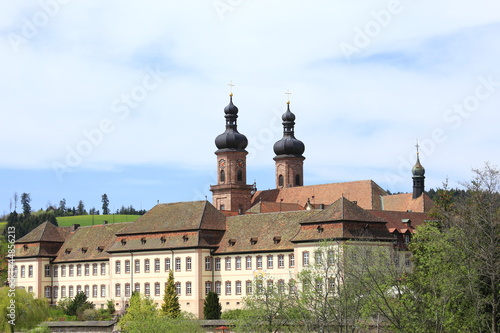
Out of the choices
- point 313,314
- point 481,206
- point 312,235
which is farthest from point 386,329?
point 312,235

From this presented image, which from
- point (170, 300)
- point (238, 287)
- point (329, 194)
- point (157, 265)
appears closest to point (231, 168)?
point (329, 194)

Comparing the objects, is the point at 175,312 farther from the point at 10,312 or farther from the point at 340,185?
the point at 340,185

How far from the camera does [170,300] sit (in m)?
91.1

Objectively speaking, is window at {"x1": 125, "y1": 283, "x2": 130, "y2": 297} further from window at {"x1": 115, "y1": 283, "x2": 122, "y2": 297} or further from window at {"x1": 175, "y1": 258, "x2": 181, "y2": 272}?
window at {"x1": 175, "y1": 258, "x2": 181, "y2": 272}

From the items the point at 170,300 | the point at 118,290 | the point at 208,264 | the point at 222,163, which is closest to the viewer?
the point at 170,300

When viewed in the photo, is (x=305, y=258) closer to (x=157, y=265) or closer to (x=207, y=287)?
(x=207, y=287)

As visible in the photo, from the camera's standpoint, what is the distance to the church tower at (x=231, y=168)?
436ft

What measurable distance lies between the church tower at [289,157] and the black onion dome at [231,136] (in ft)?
27.4

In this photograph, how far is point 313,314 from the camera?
64.6 metres

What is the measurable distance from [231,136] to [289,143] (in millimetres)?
11210

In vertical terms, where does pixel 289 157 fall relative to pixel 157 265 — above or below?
above

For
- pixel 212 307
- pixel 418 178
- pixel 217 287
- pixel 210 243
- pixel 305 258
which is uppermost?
pixel 418 178

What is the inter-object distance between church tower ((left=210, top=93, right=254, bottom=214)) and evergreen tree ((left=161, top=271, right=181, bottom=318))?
39537mm

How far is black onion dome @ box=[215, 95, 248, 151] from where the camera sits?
133m
